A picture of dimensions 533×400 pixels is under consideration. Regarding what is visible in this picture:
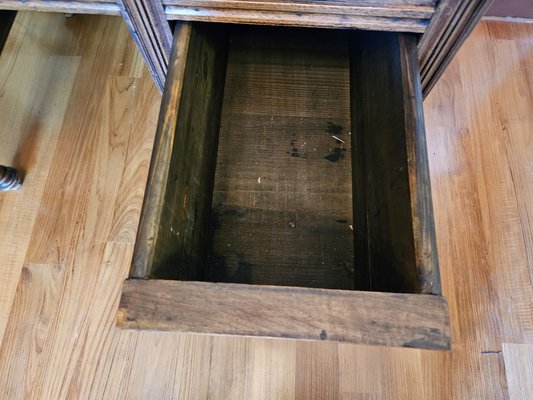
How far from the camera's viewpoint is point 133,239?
852mm

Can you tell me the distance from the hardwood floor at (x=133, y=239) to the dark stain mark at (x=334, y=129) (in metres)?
0.34

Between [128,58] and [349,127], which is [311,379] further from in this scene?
[128,58]

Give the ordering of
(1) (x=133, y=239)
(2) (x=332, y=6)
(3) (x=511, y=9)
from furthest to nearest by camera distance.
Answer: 1. (3) (x=511, y=9)
2. (1) (x=133, y=239)
3. (2) (x=332, y=6)

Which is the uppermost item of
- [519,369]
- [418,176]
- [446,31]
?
[446,31]

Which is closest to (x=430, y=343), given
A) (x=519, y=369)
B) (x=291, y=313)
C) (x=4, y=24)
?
(x=291, y=313)

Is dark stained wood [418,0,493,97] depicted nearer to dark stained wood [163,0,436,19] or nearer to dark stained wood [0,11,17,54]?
dark stained wood [163,0,436,19]

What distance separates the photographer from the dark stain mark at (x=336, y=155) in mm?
682

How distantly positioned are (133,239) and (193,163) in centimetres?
36

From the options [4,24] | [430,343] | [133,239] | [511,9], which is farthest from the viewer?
[511,9]

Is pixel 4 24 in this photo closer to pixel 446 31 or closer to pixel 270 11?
pixel 270 11

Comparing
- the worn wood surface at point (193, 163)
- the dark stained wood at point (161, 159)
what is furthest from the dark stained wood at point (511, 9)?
the dark stained wood at point (161, 159)

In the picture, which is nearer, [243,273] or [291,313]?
[291,313]

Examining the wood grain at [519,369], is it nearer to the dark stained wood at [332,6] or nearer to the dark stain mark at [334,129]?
the dark stain mark at [334,129]

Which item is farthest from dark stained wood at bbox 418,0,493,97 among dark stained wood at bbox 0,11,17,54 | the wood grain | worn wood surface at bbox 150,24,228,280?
dark stained wood at bbox 0,11,17,54
